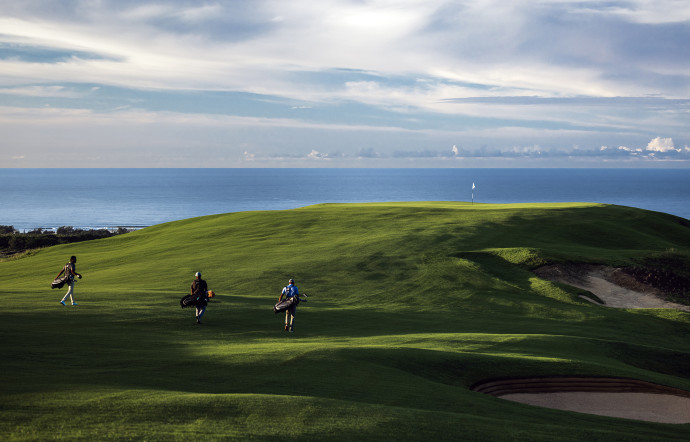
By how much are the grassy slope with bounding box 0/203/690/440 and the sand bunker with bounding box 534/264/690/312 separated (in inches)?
62.4

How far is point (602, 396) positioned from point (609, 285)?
84.3 ft

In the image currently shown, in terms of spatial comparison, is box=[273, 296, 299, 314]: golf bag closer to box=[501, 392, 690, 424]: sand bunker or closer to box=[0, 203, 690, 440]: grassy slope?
box=[0, 203, 690, 440]: grassy slope

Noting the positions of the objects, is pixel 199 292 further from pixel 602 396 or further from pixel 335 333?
pixel 602 396

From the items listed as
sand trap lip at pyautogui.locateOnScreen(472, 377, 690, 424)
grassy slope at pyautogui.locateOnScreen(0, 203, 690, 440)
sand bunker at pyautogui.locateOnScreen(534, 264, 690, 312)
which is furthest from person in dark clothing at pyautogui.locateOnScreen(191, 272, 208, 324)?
sand bunker at pyautogui.locateOnScreen(534, 264, 690, 312)

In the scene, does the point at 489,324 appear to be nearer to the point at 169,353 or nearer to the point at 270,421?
the point at 169,353

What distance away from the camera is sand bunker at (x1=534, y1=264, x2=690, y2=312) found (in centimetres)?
4362

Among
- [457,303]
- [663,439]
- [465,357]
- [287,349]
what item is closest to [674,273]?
[457,303]

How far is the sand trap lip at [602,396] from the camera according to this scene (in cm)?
2145

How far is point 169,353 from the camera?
20875 millimetres

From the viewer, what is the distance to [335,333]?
2892 centimetres

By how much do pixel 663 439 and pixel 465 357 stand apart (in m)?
8.45

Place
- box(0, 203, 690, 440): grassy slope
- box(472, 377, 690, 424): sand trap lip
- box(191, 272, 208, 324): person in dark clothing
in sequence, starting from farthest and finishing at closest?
box(191, 272, 208, 324): person in dark clothing, box(472, 377, 690, 424): sand trap lip, box(0, 203, 690, 440): grassy slope

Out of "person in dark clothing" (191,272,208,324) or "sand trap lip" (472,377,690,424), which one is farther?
"person in dark clothing" (191,272,208,324)

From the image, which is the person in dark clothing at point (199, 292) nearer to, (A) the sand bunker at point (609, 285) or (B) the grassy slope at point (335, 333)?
(B) the grassy slope at point (335, 333)
